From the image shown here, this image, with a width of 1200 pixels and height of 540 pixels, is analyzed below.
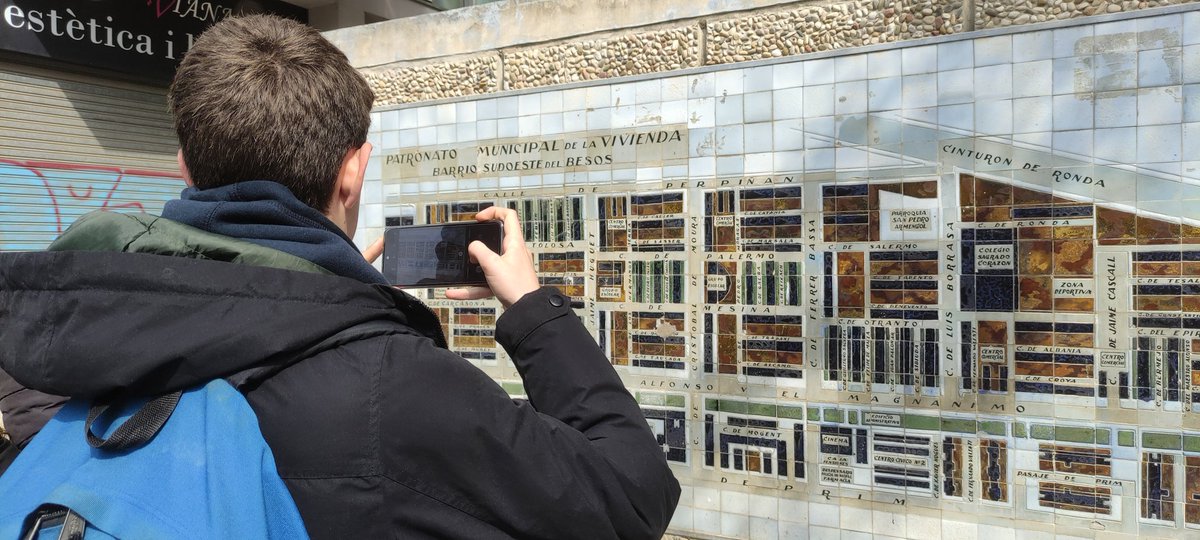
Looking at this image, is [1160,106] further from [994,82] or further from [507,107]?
[507,107]

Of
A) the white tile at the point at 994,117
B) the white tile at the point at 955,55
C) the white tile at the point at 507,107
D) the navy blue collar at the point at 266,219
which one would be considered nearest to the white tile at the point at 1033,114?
the white tile at the point at 994,117

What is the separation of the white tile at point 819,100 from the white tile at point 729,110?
29 cm

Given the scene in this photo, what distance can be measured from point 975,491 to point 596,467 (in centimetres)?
245

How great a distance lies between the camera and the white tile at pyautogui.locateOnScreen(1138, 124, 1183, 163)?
2598 millimetres

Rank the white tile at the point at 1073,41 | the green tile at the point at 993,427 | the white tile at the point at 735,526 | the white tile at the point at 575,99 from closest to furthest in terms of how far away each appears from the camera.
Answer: the white tile at the point at 1073,41
the green tile at the point at 993,427
the white tile at the point at 735,526
the white tile at the point at 575,99

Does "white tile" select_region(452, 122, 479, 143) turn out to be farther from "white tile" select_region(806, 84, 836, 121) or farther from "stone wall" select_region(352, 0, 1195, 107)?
"white tile" select_region(806, 84, 836, 121)

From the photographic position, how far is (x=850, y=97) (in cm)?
312

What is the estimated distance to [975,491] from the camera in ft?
9.48

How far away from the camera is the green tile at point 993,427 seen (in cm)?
284

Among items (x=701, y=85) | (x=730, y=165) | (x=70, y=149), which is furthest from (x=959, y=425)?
(x=70, y=149)

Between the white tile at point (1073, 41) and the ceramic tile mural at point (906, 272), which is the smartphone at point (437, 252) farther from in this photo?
the white tile at point (1073, 41)

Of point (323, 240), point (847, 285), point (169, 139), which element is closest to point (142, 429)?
point (323, 240)

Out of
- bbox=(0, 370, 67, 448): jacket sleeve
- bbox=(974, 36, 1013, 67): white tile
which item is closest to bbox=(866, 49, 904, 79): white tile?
bbox=(974, 36, 1013, 67): white tile

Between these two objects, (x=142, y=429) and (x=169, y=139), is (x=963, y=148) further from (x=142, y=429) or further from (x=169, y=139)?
(x=169, y=139)
